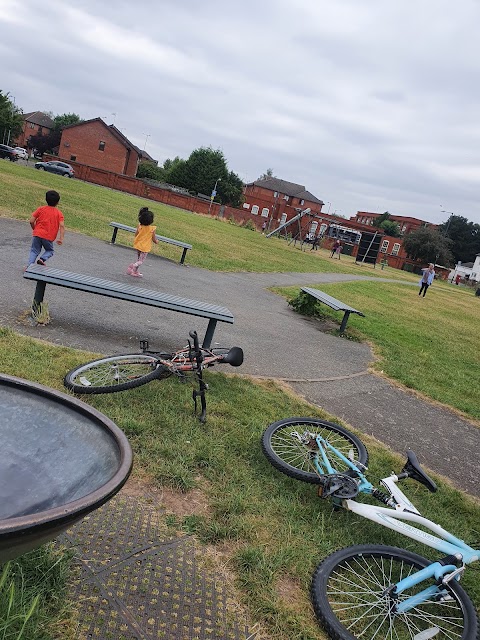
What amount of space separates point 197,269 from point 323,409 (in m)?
9.21

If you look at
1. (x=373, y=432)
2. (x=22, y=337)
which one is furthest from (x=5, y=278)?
(x=373, y=432)

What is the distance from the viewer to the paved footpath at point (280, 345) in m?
5.61

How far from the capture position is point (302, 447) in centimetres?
407

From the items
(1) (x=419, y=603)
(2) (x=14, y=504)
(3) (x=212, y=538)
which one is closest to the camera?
(2) (x=14, y=504)

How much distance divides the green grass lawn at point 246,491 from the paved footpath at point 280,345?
61cm

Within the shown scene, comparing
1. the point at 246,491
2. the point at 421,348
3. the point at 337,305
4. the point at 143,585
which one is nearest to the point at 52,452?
the point at 143,585

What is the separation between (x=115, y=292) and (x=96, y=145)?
75.5m

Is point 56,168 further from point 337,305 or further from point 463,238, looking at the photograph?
point 463,238

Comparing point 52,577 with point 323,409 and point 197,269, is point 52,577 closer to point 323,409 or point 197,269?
point 323,409

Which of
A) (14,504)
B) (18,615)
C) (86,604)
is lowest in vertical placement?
(86,604)

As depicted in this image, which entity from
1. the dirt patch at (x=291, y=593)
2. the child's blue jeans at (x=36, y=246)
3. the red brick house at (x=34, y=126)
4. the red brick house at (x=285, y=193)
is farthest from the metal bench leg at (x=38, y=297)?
the red brick house at (x=34, y=126)

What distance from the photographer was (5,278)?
7547 mm

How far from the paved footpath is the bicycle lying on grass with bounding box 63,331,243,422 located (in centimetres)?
108

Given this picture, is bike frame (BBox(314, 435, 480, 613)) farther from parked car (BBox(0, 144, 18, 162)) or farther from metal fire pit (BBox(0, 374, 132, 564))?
parked car (BBox(0, 144, 18, 162))
